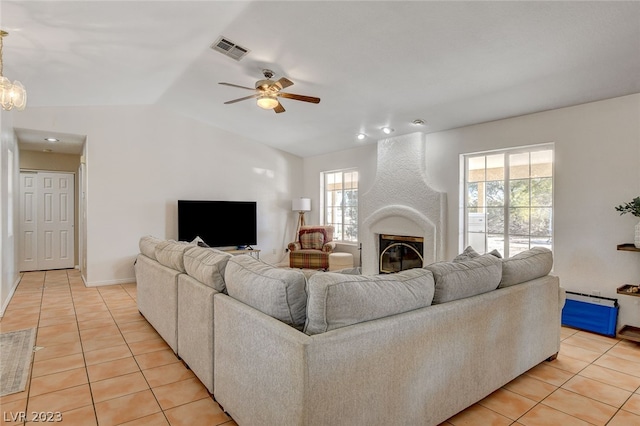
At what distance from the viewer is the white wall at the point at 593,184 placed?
351 centimetres

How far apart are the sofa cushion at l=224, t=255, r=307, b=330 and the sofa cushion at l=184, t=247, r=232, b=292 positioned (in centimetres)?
30

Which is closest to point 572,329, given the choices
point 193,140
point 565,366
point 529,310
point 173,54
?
point 565,366

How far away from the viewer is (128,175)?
5754 millimetres

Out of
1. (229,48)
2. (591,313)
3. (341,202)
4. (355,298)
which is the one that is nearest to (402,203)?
(341,202)

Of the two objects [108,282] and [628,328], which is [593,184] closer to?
[628,328]

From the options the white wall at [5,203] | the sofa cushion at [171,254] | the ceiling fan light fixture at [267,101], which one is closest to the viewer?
the sofa cushion at [171,254]

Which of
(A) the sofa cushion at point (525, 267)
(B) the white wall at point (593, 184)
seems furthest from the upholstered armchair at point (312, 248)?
(A) the sofa cushion at point (525, 267)

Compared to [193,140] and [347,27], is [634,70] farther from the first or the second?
[193,140]

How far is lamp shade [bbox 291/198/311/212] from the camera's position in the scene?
7332mm

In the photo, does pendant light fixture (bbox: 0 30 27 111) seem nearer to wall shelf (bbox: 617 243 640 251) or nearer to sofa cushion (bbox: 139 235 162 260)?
sofa cushion (bbox: 139 235 162 260)

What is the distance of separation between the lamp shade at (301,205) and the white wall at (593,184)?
13.1 feet

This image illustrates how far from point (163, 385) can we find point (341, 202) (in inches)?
203

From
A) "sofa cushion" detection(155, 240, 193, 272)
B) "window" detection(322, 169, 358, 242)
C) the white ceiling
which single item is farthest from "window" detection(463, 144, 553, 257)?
"sofa cushion" detection(155, 240, 193, 272)

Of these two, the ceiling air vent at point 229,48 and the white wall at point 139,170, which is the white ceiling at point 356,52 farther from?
the white wall at point 139,170
